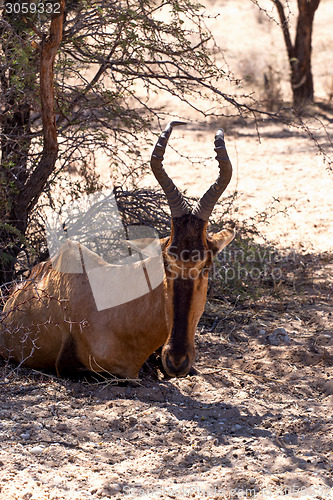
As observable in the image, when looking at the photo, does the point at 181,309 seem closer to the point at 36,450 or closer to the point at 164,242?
the point at 164,242

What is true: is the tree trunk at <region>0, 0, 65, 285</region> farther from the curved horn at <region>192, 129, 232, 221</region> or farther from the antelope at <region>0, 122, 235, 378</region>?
the curved horn at <region>192, 129, 232, 221</region>

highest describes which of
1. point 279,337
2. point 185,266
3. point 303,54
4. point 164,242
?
point 303,54

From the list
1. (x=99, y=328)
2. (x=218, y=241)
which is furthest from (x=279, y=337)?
(x=99, y=328)

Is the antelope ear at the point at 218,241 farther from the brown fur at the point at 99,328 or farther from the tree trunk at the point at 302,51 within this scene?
the tree trunk at the point at 302,51

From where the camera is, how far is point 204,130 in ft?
48.6

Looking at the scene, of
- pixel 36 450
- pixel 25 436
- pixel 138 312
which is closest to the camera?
pixel 36 450

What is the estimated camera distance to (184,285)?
439 centimetres

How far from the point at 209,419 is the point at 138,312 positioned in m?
1.05

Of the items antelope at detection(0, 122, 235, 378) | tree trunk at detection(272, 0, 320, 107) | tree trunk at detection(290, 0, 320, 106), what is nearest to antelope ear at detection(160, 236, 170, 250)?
antelope at detection(0, 122, 235, 378)

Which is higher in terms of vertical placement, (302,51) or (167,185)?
(302,51)

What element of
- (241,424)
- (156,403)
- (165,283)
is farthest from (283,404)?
(165,283)

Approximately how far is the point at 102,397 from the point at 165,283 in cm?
98

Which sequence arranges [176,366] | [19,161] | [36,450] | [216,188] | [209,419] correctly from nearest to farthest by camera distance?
[36,450], [176,366], [209,419], [216,188], [19,161]

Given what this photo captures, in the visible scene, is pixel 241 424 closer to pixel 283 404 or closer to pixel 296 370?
pixel 283 404
